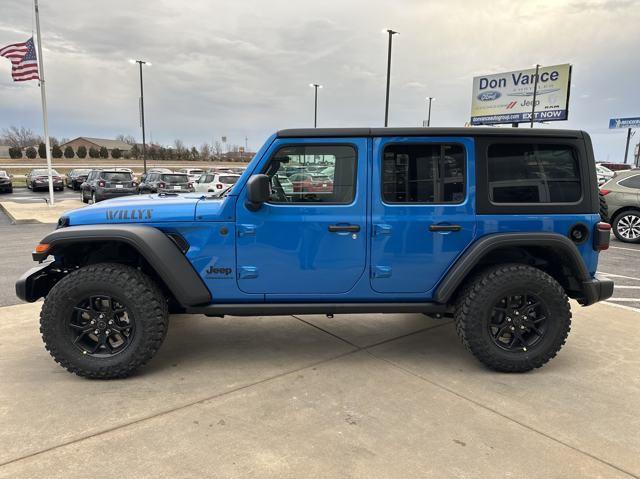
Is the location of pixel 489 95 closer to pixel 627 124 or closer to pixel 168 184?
pixel 627 124

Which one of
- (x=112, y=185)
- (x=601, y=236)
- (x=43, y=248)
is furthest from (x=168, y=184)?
(x=601, y=236)

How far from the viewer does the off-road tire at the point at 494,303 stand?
343cm

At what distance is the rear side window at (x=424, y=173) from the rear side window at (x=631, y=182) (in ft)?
28.7

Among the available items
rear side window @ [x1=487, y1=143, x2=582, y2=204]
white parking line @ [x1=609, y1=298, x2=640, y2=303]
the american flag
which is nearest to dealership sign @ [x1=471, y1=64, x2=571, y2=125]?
white parking line @ [x1=609, y1=298, x2=640, y2=303]

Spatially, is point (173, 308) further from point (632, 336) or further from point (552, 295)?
point (632, 336)

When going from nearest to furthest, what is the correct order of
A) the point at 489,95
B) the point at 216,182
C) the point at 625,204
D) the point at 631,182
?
1. the point at 625,204
2. the point at 631,182
3. the point at 216,182
4. the point at 489,95

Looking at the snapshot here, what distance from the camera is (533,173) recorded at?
354cm

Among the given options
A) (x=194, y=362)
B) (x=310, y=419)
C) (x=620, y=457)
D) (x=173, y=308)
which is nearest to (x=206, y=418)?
(x=310, y=419)

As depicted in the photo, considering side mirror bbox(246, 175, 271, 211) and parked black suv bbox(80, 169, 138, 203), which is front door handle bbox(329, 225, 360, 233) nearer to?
side mirror bbox(246, 175, 271, 211)

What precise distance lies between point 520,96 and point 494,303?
39163 mm

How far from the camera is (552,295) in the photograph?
11.3 ft

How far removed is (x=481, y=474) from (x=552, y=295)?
65.0 inches

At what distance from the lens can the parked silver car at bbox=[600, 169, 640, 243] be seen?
9.93 metres

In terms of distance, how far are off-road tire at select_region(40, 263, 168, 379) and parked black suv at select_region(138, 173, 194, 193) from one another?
15932 millimetres
